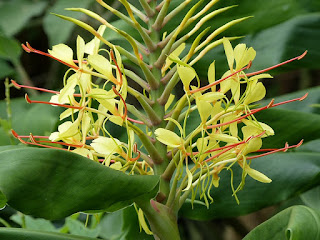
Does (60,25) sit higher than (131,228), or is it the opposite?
(60,25)

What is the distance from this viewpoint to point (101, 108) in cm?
65

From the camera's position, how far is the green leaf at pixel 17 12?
153 cm

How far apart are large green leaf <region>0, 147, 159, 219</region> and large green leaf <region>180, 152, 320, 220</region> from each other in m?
0.30

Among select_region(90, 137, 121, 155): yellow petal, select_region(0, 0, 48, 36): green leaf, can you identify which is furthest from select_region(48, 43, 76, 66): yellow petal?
select_region(0, 0, 48, 36): green leaf

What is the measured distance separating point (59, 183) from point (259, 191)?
0.43m

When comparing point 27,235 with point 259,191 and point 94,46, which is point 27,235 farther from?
point 259,191

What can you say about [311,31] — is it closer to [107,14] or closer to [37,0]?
[107,14]

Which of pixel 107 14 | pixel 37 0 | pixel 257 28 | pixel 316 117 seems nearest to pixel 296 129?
pixel 316 117

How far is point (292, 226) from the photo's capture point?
55 centimetres

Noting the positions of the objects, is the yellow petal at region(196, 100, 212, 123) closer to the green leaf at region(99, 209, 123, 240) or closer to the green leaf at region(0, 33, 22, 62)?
the green leaf at region(99, 209, 123, 240)

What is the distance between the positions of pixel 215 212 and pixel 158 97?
275 mm

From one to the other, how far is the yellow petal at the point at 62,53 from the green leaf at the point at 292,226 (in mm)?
284

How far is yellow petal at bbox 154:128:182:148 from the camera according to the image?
1.90 feet

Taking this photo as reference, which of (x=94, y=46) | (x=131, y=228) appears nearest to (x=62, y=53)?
(x=94, y=46)
